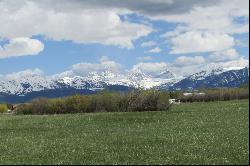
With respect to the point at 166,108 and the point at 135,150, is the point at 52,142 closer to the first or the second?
the point at 135,150

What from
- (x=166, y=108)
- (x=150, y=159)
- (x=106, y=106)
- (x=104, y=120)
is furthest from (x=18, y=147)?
(x=106, y=106)

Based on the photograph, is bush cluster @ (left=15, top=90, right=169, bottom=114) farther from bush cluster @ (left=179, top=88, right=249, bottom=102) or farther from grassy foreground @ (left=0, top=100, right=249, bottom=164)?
grassy foreground @ (left=0, top=100, right=249, bottom=164)

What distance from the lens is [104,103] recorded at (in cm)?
7556

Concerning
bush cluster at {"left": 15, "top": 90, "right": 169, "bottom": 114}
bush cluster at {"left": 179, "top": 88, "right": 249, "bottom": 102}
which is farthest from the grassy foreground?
bush cluster at {"left": 179, "top": 88, "right": 249, "bottom": 102}

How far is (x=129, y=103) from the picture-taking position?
72062 millimetres

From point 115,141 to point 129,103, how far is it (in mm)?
41302

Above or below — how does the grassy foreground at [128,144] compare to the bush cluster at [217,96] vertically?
below

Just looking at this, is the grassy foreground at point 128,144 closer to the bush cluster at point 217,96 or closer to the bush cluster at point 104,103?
the bush cluster at point 104,103

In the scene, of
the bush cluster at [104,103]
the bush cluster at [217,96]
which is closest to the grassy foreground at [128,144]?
the bush cluster at [104,103]

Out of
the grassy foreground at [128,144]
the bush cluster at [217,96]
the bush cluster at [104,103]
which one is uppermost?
the bush cluster at [217,96]

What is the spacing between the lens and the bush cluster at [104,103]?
69.1 m

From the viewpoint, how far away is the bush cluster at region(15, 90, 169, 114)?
69125 mm

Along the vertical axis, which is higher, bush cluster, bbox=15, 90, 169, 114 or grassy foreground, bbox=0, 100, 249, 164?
bush cluster, bbox=15, 90, 169, 114

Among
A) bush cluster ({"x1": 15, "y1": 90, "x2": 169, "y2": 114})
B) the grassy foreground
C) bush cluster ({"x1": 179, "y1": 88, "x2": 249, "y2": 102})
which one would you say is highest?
bush cluster ({"x1": 179, "y1": 88, "x2": 249, "y2": 102})
